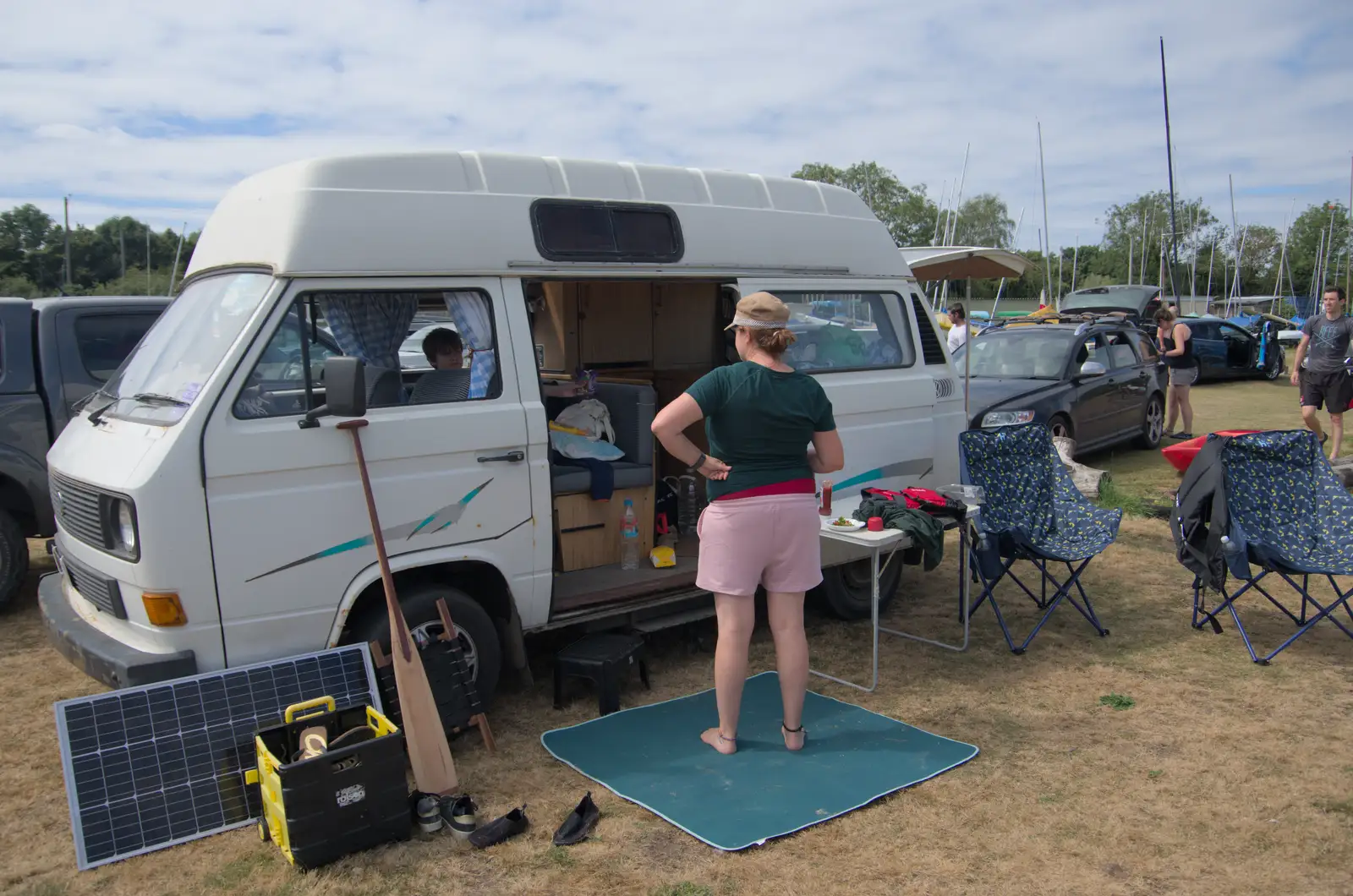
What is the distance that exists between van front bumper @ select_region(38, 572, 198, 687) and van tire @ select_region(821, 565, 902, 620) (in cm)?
358

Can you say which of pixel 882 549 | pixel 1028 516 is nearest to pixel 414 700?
pixel 882 549

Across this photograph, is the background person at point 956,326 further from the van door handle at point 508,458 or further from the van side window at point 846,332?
the van door handle at point 508,458

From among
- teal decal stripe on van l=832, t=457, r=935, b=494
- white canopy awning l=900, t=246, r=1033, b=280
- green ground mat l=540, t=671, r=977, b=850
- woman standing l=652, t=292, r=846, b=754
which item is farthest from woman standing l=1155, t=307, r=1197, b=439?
woman standing l=652, t=292, r=846, b=754

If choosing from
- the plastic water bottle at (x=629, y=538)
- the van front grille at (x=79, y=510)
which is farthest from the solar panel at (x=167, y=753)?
the plastic water bottle at (x=629, y=538)

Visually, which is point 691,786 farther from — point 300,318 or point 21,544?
point 21,544

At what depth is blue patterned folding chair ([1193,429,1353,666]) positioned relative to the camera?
544cm

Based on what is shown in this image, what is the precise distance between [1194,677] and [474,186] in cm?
443

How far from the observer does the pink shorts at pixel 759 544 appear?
4055 millimetres

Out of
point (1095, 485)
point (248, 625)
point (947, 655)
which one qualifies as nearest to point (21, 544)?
point (248, 625)

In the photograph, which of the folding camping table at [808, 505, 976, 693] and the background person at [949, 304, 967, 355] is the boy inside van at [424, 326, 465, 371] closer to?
the folding camping table at [808, 505, 976, 693]

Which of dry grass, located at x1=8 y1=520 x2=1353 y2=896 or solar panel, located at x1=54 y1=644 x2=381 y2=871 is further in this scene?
solar panel, located at x1=54 y1=644 x2=381 y2=871

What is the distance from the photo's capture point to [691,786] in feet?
13.1

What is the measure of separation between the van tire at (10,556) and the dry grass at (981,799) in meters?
0.57

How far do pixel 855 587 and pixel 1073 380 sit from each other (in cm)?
600
